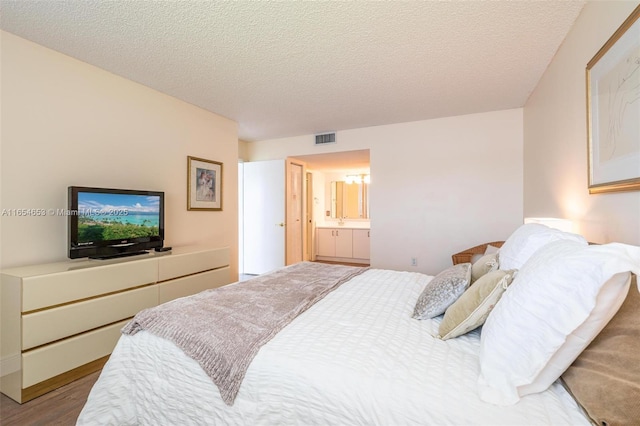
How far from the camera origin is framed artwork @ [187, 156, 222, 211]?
12.0 ft

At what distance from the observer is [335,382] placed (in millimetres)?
1021

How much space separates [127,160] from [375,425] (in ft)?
10.3

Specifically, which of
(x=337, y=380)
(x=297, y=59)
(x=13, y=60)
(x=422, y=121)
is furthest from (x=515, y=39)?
(x=13, y=60)

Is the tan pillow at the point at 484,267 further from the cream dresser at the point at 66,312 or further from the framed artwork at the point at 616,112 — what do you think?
the cream dresser at the point at 66,312

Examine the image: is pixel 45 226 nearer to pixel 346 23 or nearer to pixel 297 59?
pixel 297 59

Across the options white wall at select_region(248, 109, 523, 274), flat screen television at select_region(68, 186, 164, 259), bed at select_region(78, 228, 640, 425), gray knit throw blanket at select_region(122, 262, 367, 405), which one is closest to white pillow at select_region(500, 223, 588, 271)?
bed at select_region(78, 228, 640, 425)

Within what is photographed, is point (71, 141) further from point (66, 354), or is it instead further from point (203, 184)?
point (66, 354)

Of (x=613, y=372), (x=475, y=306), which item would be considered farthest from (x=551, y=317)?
(x=475, y=306)

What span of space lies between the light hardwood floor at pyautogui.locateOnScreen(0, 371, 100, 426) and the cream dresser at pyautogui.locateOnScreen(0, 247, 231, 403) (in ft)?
0.18

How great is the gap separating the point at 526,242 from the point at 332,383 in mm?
1224

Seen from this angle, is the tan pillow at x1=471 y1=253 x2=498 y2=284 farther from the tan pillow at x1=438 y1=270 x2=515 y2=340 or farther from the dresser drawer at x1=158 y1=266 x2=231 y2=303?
the dresser drawer at x1=158 y1=266 x2=231 y2=303

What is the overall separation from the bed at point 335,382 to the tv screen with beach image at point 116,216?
1425mm

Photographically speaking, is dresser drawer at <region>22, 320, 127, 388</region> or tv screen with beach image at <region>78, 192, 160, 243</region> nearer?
dresser drawer at <region>22, 320, 127, 388</region>

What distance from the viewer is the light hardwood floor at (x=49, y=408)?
173 cm
